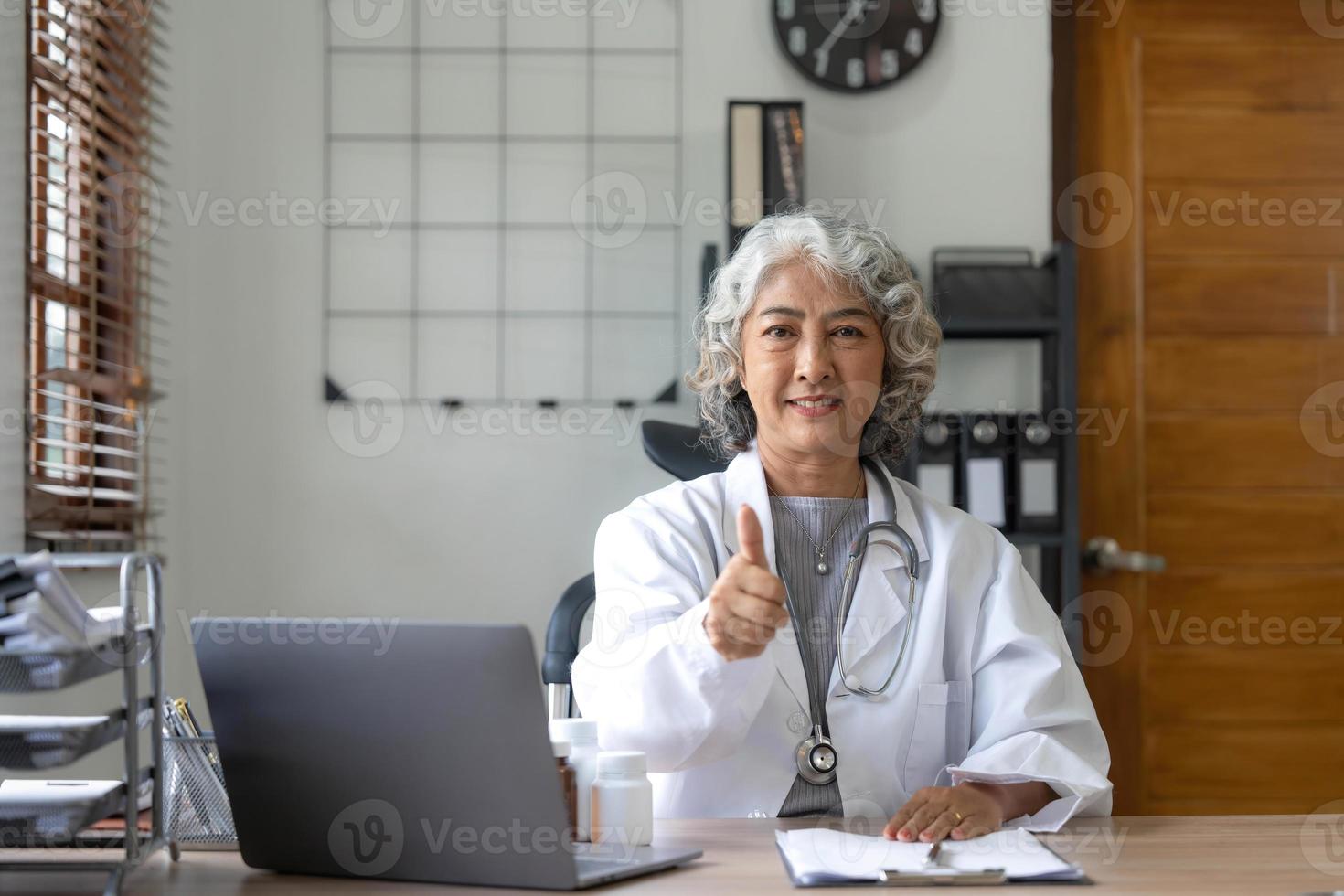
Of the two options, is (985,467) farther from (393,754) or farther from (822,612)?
(393,754)

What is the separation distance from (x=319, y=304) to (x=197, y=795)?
1889mm

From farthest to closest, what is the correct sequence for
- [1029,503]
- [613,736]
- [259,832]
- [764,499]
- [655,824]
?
[1029,503] < [764,499] < [613,736] < [655,824] < [259,832]

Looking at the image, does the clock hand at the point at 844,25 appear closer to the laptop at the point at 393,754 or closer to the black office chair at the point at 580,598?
the black office chair at the point at 580,598

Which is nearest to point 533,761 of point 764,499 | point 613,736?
point 613,736

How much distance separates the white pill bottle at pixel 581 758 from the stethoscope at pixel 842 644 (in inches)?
17.7

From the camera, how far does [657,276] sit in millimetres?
2924

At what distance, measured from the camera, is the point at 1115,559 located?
2.88 meters

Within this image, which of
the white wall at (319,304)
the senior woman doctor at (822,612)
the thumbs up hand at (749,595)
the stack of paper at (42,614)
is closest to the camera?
the stack of paper at (42,614)

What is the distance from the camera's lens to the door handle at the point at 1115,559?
9.41 feet

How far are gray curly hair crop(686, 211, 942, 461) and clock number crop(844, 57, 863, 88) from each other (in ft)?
3.84

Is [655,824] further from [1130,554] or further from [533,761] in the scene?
[1130,554]

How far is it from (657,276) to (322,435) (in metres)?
0.85

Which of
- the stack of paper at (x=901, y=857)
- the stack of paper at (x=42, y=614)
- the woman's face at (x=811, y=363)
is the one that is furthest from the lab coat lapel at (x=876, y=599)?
the stack of paper at (x=42, y=614)

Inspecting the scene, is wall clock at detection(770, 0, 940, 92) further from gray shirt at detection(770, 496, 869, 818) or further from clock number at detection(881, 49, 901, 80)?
gray shirt at detection(770, 496, 869, 818)
